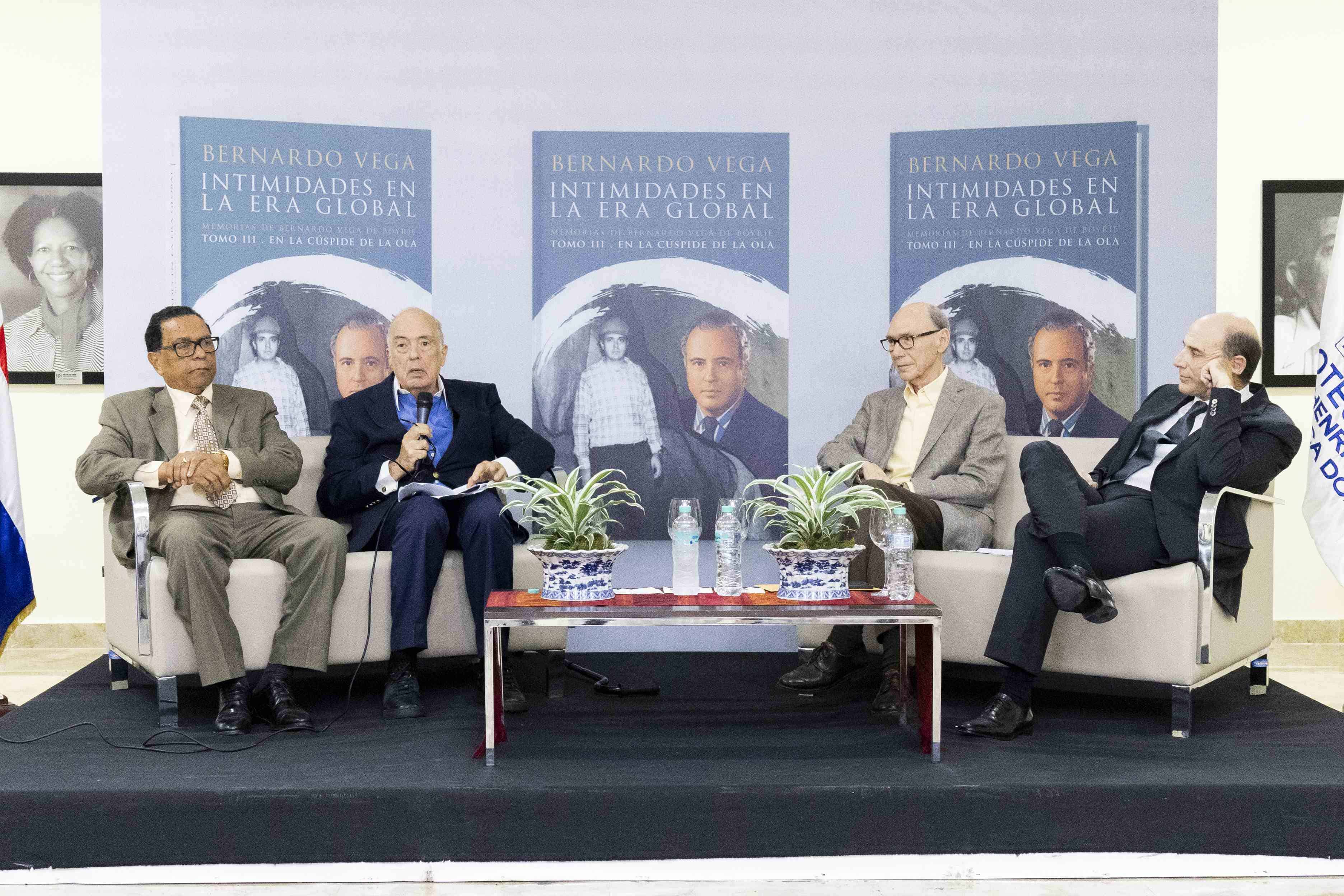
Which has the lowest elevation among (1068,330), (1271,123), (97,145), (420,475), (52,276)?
(420,475)

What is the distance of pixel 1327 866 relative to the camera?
95.9 inches

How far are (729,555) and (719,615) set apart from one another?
269mm

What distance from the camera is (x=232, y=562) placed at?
3.27 metres

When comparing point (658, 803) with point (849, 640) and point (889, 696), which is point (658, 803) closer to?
point (889, 696)

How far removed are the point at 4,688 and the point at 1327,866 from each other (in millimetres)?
4127

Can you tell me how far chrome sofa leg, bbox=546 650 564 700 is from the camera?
3541mm

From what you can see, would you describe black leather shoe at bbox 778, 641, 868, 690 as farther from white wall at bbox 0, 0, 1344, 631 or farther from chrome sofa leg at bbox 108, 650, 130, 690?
white wall at bbox 0, 0, 1344, 631

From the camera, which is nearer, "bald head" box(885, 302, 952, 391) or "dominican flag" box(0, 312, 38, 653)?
"dominican flag" box(0, 312, 38, 653)

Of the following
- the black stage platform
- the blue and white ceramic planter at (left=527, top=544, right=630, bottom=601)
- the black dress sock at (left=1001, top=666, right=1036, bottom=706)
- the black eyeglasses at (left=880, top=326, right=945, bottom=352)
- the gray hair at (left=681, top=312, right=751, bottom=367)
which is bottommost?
the black stage platform

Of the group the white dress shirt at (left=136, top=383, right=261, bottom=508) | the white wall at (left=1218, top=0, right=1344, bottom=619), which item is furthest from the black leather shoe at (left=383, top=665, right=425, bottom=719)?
the white wall at (left=1218, top=0, right=1344, bottom=619)

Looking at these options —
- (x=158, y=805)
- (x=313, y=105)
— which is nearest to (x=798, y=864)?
(x=158, y=805)

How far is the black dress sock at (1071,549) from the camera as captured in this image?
2924mm

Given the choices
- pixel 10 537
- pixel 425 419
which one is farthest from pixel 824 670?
pixel 10 537

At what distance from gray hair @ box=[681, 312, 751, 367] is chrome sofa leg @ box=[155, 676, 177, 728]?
2.17m
